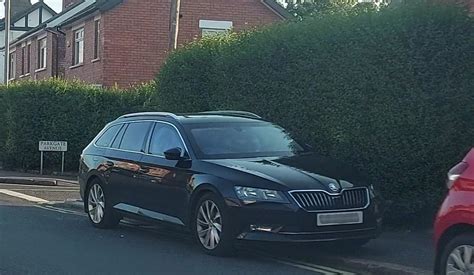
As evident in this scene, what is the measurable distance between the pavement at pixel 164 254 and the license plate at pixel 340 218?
0.41 meters

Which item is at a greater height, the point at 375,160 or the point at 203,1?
the point at 203,1

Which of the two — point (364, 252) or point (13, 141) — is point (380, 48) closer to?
point (364, 252)

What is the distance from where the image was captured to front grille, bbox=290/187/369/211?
8.90m

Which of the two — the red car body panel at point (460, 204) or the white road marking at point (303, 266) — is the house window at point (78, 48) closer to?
the white road marking at point (303, 266)

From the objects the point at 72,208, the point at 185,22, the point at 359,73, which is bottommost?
the point at 72,208

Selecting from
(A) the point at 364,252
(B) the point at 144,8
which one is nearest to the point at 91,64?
(B) the point at 144,8

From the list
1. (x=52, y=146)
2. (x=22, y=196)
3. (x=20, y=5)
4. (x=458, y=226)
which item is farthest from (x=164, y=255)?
(x=20, y=5)

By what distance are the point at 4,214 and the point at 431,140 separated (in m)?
6.83

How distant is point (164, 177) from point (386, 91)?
9.76 feet

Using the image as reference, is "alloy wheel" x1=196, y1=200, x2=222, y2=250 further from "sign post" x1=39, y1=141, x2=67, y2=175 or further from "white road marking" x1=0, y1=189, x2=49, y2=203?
"sign post" x1=39, y1=141, x2=67, y2=175

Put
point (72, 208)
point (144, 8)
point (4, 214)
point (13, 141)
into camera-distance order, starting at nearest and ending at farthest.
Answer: point (4, 214) < point (72, 208) < point (13, 141) < point (144, 8)

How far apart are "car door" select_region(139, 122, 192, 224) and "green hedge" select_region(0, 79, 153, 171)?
13.5 metres

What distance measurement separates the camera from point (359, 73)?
11203 mm

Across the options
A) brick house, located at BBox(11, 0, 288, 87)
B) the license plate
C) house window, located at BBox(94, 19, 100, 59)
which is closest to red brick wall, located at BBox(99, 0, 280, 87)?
brick house, located at BBox(11, 0, 288, 87)
